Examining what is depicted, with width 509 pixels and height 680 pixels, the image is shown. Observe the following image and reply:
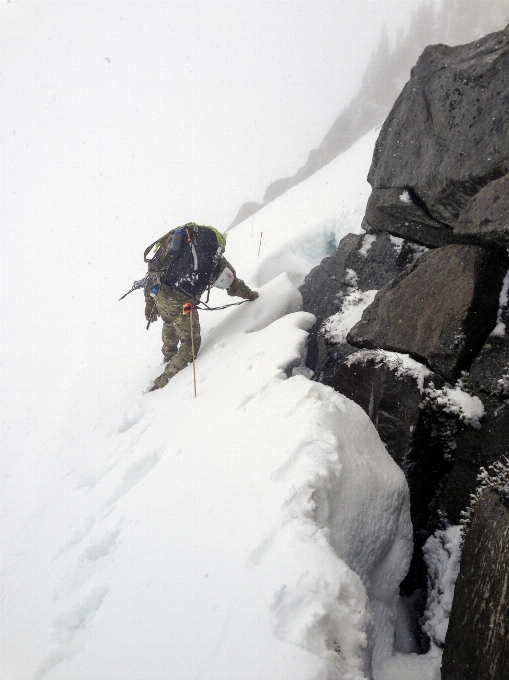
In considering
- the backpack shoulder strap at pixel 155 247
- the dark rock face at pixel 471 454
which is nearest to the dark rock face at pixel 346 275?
the dark rock face at pixel 471 454

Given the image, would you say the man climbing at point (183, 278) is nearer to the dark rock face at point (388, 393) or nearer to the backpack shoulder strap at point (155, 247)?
the backpack shoulder strap at point (155, 247)

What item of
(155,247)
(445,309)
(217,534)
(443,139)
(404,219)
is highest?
(155,247)

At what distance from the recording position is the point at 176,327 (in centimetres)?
706

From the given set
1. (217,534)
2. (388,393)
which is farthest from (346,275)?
A: (217,534)

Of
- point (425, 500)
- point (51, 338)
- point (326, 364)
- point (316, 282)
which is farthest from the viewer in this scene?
point (51, 338)

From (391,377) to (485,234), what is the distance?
1.87m

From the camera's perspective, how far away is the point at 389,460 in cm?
385

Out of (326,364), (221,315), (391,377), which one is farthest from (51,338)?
(391,377)

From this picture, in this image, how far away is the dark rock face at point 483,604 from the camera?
7.54 feet

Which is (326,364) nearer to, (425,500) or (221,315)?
(425,500)

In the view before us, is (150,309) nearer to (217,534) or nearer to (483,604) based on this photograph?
(217,534)

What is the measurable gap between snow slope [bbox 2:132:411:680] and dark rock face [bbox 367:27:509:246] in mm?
2353

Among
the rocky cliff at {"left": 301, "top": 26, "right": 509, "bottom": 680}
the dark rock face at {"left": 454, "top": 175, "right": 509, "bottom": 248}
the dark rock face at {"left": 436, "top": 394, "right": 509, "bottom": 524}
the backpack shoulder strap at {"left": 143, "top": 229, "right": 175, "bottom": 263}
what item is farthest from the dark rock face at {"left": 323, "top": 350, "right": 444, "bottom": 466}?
the backpack shoulder strap at {"left": 143, "top": 229, "right": 175, "bottom": 263}

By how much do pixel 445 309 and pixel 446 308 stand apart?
15 millimetres
